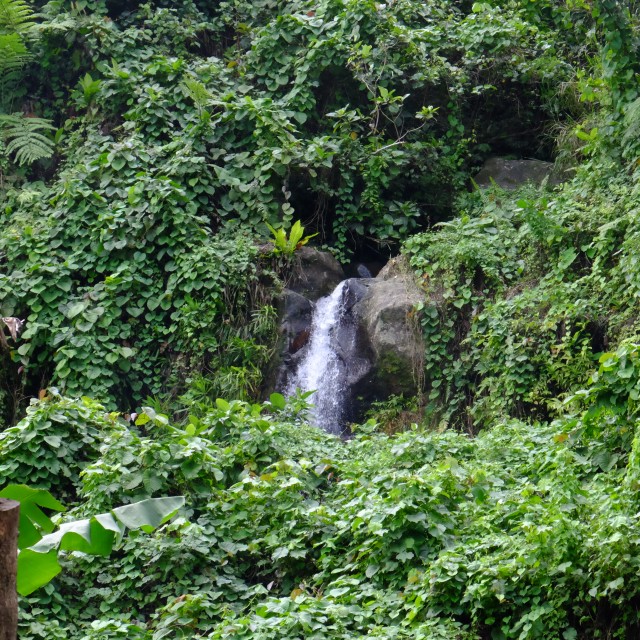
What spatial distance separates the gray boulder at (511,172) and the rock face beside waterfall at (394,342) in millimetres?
2987

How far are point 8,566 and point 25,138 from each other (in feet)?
40.1

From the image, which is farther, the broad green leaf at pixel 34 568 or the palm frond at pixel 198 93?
the palm frond at pixel 198 93

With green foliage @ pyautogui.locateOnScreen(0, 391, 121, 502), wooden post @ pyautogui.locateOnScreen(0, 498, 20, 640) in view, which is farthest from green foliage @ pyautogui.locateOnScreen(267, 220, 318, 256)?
wooden post @ pyautogui.locateOnScreen(0, 498, 20, 640)

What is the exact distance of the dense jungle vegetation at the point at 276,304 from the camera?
698 cm

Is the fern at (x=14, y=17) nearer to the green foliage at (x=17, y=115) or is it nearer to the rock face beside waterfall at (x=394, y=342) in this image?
the green foliage at (x=17, y=115)

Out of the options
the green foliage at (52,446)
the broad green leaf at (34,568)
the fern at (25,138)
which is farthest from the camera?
the fern at (25,138)

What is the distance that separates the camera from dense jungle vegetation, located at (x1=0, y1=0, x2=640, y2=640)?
6984mm

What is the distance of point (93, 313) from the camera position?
12195 mm

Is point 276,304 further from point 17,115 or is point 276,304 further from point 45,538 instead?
point 45,538

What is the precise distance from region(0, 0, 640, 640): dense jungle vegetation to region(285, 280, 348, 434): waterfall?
513 mm

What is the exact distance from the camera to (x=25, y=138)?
14484 mm

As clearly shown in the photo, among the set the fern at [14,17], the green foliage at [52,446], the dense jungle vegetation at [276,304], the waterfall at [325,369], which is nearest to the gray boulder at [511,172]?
the dense jungle vegetation at [276,304]

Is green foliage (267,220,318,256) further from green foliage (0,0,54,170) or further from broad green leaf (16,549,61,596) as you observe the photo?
broad green leaf (16,549,61,596)

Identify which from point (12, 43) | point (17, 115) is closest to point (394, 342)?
point (17, 115)
